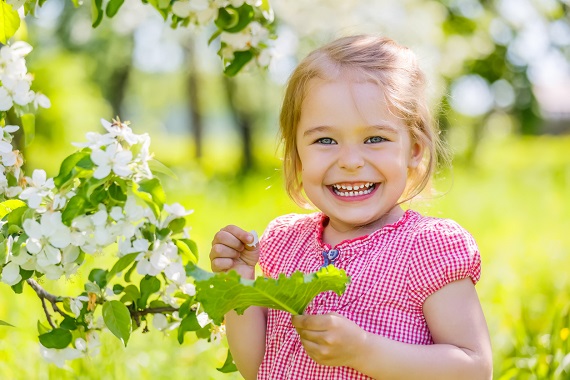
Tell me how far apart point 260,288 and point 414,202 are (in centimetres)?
85

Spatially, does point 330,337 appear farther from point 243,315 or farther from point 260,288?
point 243,315

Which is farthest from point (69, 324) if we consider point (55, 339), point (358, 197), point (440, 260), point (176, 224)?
point (440, 260)

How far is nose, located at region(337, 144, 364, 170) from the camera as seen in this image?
1753mm

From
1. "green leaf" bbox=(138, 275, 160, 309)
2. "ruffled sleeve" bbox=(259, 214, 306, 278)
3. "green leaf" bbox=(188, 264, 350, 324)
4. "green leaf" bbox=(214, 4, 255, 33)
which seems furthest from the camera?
"green leaf" bbox=(214, 4, 255, 33)

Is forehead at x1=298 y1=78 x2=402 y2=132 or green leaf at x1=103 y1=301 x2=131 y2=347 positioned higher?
forehead at x1=298 y1=78 x2=402 y2=132

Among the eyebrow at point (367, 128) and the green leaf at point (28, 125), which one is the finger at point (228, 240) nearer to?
the eyebrow at point (367, 128)

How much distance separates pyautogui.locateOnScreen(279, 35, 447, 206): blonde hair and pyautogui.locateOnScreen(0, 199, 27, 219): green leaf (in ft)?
2.15

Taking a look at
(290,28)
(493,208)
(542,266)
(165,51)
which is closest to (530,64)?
(165,51)

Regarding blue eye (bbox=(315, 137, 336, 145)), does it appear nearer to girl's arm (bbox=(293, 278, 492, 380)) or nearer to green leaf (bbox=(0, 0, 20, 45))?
girl's arm (bbox=(293, 278, 492, 380))

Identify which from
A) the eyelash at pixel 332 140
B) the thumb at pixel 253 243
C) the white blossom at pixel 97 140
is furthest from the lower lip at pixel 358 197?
the white blossom at pixel 97 140

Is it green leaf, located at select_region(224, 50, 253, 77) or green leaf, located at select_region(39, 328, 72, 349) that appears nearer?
green leaf, located at select_region(39, 328, 72, 349)

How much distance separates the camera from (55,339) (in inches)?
69.7

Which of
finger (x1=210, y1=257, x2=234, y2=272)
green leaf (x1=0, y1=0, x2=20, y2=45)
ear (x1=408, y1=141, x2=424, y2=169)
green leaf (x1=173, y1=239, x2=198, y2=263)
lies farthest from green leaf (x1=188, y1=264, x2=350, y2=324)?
green leaf (x1=0, y1=0, x2=20, y2=45)

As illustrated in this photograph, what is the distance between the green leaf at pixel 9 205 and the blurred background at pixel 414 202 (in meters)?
0.63
